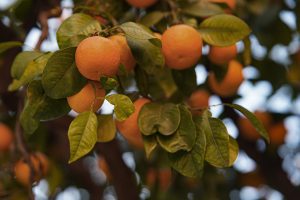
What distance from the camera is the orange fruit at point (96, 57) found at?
733 millimetres

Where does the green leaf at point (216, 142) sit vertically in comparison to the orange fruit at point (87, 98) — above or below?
below

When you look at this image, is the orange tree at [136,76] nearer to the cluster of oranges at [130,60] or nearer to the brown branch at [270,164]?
the cluster of oranges at [130,60]

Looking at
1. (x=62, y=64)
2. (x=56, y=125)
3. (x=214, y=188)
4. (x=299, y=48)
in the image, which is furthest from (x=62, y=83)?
(x=299, y=48)

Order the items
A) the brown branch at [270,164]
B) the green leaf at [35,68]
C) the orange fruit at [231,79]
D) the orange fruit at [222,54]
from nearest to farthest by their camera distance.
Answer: the green leaf at [35,68], the orange fruit at [222,54], the orange fruit at [231,79], the brown branch at [270,164]

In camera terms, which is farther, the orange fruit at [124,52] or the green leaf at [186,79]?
the green leaf at [186,79]

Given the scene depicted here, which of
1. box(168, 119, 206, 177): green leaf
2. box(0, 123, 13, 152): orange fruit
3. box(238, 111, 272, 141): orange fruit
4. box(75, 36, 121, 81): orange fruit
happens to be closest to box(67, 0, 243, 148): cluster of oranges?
box(75, 36, 121, 81): orange fruit

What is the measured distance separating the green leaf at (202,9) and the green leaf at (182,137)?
27 centimetres

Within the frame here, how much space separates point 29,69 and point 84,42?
14 cm

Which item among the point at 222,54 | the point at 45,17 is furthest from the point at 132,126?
the point at 45,17

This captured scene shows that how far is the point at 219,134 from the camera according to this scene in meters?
0.83

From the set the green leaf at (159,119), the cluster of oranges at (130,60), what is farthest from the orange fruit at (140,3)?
the green leaf at (159,119)

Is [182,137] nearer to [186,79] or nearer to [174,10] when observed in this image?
[186,79]

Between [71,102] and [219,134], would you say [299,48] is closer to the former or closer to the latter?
[219,134]

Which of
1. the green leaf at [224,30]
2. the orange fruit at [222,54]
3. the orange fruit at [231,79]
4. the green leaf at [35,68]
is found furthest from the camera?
the orange fruit at [231,79]
